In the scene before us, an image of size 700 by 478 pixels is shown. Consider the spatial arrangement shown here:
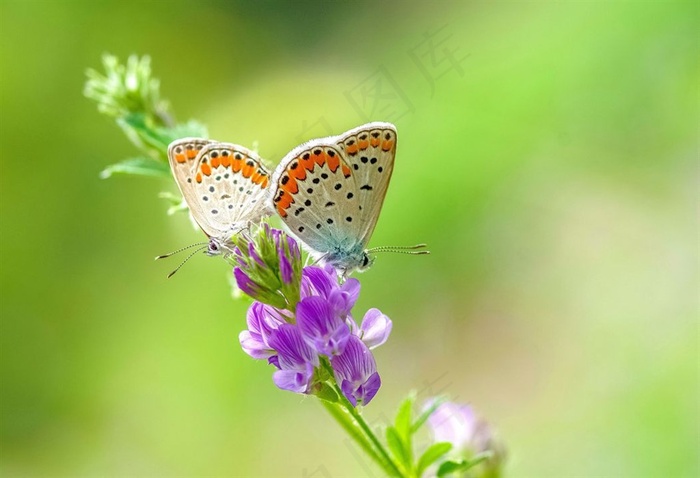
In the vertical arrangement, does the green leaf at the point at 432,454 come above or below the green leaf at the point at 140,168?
below

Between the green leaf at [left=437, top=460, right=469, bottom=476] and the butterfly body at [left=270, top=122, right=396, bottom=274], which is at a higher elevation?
the butterfly body at [left=270, top=122, right=396, bottom=274]

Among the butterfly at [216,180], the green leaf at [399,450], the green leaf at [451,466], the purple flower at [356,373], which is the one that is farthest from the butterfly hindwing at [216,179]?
the green leaf at [451,466]

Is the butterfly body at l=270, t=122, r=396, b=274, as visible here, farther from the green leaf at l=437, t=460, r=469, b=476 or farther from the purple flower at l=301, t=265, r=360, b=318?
the green leaf at l=437, t=460, r=469, b=476

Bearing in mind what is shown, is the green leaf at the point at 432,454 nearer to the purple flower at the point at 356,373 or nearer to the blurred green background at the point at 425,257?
the purple flower at the point at 356,373

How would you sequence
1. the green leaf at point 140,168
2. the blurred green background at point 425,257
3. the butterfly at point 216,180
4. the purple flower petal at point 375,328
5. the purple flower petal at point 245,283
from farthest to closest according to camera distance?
1. the blurred green background at point 425,257
2. the green leaf at point 140,168
3. the butterfly at point 216,180
4. the purple flower petal at point 375,328
5. the purple flower petal at point 245,283

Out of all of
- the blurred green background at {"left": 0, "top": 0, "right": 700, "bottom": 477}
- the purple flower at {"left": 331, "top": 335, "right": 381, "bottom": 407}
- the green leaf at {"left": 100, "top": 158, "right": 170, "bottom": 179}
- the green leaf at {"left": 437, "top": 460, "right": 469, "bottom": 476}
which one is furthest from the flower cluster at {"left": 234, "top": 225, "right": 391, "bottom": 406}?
the blurred green background at {"left": 0, "top": 0, "right": 700, "bottom": 477}

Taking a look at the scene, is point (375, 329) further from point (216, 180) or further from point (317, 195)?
point (216, 180)

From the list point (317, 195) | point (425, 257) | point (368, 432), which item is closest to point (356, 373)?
point (368, 432)
